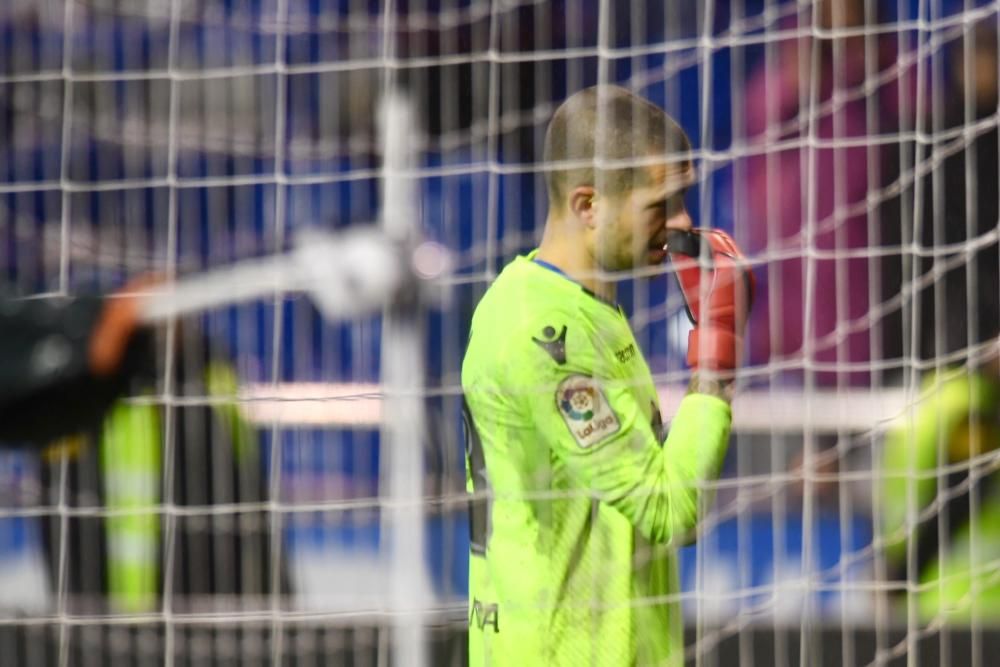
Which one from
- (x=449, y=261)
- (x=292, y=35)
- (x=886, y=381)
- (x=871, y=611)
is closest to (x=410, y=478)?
(x=449, y=261)

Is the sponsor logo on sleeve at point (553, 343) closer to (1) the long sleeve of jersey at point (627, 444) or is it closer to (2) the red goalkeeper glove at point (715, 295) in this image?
(1) the long sleeve of jersey at point (627, 444)

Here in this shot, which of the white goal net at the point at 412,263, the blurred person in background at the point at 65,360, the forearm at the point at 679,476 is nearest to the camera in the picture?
the forearm at the point at 679,476

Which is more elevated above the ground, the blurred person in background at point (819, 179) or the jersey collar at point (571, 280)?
the blurred person in background at point (819, 179)

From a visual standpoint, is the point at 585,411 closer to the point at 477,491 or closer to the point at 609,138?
the point at 477,491

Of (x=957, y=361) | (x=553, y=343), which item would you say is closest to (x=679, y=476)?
(x=553, y=343)

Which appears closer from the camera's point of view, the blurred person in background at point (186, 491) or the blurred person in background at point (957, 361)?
the blurred person in background at point (957, 361)

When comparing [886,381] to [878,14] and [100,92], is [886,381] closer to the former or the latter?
[878,14]

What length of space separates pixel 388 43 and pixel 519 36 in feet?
1.19

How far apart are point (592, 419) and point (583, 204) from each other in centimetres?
26

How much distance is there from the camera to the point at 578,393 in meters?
1.74

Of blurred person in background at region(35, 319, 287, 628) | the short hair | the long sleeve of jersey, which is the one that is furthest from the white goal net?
the long sleeve of jersey

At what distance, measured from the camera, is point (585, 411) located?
1726mm

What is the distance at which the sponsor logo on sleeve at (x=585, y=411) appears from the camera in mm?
1721

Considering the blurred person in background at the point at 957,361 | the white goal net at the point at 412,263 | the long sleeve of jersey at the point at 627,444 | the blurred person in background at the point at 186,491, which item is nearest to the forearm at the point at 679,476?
the long sleeve of jersey at the point at 627,444
